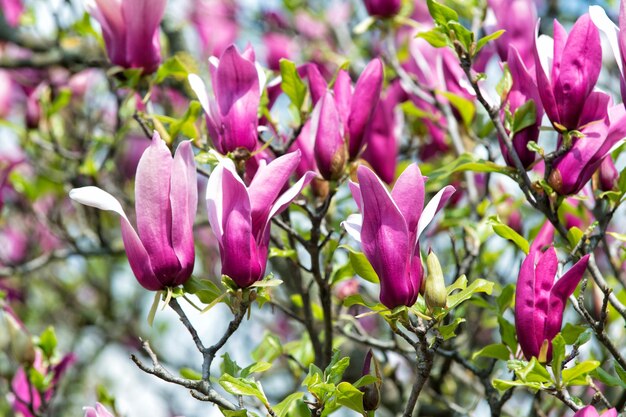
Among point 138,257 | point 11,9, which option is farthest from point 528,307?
point 11,9

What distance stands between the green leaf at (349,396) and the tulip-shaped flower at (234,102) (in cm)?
47

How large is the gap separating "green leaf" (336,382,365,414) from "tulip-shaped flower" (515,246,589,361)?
0.27 m

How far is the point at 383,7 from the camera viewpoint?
6.97 ft

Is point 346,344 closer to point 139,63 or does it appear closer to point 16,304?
point 139,63

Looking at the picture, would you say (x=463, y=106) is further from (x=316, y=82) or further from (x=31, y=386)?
(x=31, y=386)

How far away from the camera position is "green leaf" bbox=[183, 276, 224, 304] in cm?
127

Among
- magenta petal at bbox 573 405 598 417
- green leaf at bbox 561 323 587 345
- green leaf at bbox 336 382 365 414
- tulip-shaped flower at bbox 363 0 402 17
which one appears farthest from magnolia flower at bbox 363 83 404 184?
magenta petal at bbox 573 405 598 417

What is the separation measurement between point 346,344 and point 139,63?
45.1 inches

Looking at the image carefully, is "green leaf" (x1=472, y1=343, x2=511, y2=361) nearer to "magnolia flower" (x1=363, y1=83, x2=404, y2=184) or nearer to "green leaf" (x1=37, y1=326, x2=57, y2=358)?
"magnolia flower" (x1=363, y1=83, x2=404, y2=184)

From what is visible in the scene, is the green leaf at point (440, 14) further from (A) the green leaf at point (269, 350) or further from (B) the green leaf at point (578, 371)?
(A) the green leaf at point (269, 350)

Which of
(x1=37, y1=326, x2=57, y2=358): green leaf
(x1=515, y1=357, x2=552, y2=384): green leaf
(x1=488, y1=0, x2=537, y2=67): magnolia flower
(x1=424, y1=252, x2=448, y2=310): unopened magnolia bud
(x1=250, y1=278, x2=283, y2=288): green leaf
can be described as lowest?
(x1=37, y1=326, x2=57, y2=358): green leaf

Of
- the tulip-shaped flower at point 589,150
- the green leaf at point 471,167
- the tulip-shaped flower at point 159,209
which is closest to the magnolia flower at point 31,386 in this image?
the tulip-shaped flower at point 159,209

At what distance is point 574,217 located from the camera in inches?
78.1

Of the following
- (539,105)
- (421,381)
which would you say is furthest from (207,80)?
(421,381)
